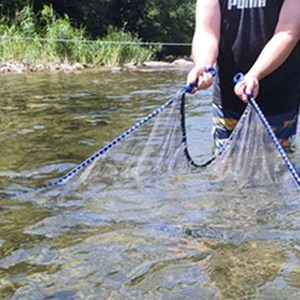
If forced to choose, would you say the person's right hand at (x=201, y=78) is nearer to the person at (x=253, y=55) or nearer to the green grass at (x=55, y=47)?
the person at (x=253, y=55)

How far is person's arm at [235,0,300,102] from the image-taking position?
3291 millimetres

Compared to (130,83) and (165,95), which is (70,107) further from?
(130,83)

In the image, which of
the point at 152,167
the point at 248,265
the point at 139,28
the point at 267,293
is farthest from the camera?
the point at 139,28

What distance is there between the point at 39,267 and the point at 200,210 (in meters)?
1.04

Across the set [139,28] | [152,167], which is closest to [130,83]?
[152,167]

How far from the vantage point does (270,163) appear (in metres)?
3.45

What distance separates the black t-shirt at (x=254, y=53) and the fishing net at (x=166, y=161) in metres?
0.28

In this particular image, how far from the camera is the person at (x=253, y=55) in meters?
3.37

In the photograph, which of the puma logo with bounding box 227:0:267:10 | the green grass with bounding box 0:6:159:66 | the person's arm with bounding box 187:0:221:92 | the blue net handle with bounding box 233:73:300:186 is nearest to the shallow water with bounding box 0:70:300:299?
the blue net handle with bounding box 233:73:300:186

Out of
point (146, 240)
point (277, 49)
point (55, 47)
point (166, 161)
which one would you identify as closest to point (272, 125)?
point (277, 49)

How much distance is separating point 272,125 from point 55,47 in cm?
1545

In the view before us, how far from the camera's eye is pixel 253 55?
3.66m

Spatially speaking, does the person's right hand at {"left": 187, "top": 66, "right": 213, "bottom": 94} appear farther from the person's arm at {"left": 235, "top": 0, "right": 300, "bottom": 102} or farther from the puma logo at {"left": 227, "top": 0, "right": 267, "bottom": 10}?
the puma logo at {"left": 227, "top": 0, "right": 267, "bottom": 10}

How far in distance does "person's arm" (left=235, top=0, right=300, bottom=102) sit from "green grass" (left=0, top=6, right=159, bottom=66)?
1400cm
